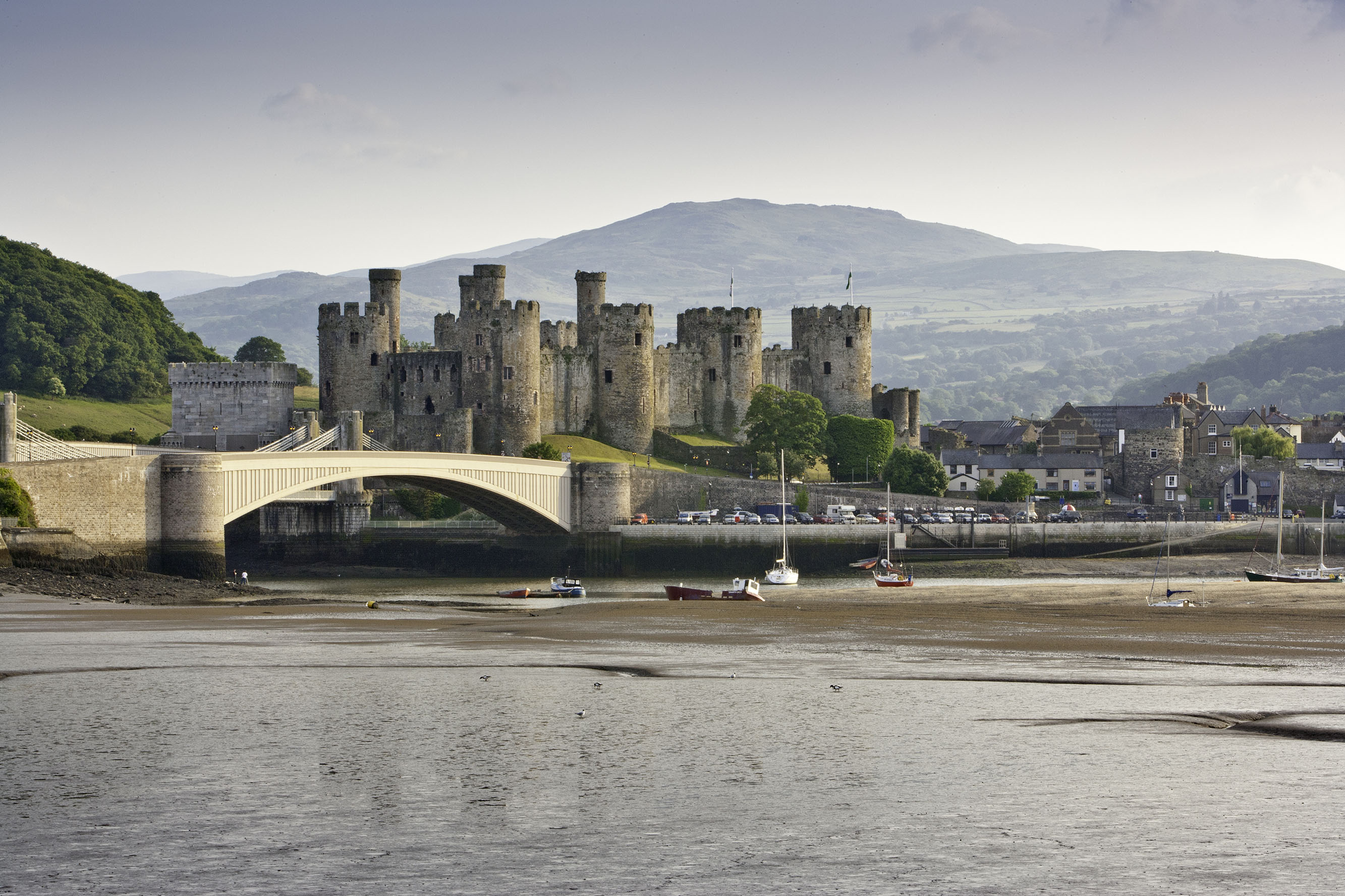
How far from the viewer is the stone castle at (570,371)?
74250mm

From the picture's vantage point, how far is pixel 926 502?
6938 cm

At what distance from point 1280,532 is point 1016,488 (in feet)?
68.1

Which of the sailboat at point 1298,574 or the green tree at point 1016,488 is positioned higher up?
the green tree at point 1016,488

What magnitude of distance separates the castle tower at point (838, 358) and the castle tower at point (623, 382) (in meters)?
11.1

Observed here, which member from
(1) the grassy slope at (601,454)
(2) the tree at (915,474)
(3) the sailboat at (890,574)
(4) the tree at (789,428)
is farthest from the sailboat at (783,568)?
(4) the tree at (789,428)

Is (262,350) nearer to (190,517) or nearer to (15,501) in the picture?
(190,517)

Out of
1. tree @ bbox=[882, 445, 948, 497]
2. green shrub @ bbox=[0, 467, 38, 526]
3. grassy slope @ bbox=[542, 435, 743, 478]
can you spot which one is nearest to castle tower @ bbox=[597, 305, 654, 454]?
grassy slope @ bbox=[542, 435, 743, 478]

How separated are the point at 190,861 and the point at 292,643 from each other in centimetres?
1605

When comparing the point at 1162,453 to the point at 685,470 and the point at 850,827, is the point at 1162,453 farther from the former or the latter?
the point at 850,827

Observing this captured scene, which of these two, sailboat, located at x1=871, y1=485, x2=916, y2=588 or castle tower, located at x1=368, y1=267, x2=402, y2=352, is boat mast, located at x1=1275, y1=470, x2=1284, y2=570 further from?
castle tower, located at x1=368, y1=267, x2=402, y2=352

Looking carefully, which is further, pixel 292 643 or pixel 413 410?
pixel 413 410

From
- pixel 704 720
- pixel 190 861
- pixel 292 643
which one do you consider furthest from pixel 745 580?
pixel 190 861

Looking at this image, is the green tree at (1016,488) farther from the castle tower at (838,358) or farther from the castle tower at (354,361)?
the castle tower at (354,361)

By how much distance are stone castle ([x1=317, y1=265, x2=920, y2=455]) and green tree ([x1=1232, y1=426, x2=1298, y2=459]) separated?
18.0 metres
